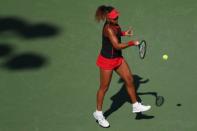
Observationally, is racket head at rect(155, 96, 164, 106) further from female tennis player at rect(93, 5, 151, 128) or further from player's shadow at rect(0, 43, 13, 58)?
player's shadow at rect(0, 43, 13, 58)

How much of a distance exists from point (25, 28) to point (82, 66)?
2148 millimetres

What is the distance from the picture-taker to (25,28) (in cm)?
1374

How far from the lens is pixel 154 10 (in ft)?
45.9

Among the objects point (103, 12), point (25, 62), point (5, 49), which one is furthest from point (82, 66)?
point (103, 12)

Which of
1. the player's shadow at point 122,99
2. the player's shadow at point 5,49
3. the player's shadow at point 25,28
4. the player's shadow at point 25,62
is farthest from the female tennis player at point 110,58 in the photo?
the player's shadow at point 25,28

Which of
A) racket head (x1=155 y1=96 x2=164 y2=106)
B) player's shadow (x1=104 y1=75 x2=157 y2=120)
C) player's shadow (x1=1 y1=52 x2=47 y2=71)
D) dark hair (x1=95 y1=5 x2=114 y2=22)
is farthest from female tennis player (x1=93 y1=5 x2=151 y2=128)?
player's shadow (x1=1 y1=52 x2=47 y2=71)

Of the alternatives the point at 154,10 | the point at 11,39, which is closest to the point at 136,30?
the point at 154,10

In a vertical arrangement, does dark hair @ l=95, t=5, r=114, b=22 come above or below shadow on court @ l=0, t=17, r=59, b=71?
above

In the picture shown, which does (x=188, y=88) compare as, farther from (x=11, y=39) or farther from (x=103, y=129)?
(x=11, y=39)

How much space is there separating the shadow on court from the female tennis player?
7.92 feet

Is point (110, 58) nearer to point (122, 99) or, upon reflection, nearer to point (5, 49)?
point (122, 99)

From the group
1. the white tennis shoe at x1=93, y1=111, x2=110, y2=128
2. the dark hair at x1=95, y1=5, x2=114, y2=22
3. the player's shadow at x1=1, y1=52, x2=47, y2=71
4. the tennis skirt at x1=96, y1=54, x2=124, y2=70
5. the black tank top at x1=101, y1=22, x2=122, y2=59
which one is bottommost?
the white tennis shoe at x1=93, y1=111, x2=110, y2=128

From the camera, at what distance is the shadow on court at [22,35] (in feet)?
40.8

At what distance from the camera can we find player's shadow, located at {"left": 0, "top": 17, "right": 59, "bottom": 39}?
44.2ft
